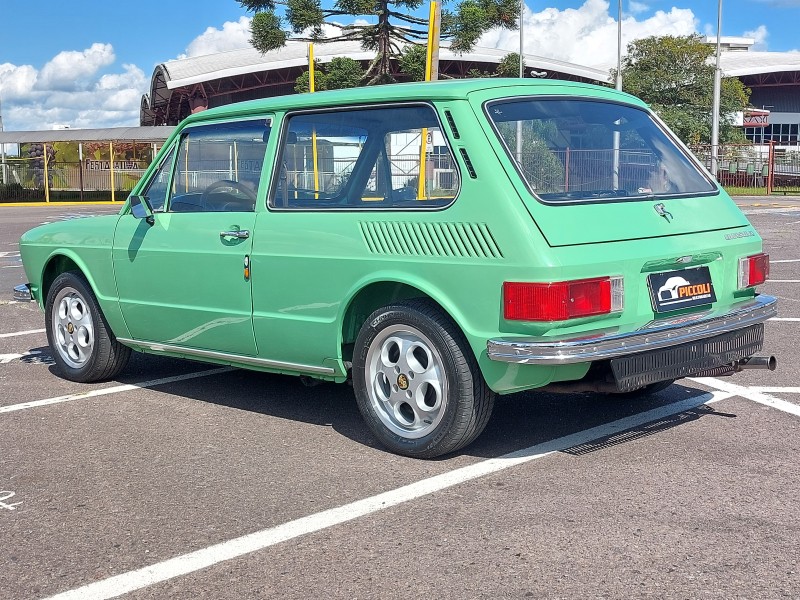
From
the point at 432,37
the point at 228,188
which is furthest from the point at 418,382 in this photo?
the point at 432,37

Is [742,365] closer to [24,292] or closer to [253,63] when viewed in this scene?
[24,292]

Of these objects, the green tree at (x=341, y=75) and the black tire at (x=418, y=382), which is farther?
the green tree at (x=341, y=75)

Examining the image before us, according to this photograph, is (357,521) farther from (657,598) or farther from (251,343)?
(251,343)

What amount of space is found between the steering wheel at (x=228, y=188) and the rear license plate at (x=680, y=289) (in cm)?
211


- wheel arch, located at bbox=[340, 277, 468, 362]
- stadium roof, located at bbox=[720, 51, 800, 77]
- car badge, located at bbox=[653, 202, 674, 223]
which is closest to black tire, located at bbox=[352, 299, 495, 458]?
wheel arch, located at bbox=[340, 277, 468, 362]

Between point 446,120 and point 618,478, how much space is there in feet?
5.76

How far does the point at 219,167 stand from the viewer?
561 cm

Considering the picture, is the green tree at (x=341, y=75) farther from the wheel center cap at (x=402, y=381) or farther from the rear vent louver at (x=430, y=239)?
the wheel center cap at (x=402, y=381)

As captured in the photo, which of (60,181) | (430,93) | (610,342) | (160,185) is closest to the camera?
(610,342)

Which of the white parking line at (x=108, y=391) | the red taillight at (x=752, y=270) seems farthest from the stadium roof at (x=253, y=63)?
the red taillight at (x=752, y=270)

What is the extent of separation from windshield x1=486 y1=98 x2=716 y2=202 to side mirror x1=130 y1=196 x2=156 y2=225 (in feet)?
7.27

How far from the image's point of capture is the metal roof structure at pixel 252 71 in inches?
2613

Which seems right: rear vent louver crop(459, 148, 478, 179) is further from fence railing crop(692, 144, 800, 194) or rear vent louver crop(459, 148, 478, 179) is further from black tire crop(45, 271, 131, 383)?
fence railing crop(692, 144, 800, 194)

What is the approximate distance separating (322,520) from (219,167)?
8.01 feet
